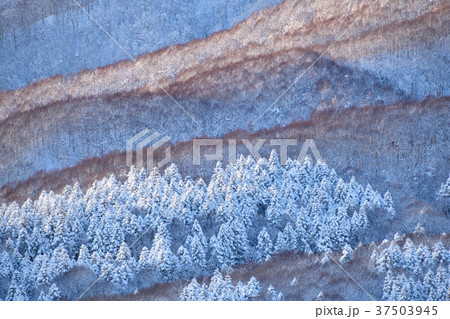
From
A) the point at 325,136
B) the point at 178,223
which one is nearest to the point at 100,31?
the point at 325,136

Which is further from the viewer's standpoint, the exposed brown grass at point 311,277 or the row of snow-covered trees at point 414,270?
the exposed brown grass at point 311,277

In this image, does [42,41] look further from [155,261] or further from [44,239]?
[155,261]

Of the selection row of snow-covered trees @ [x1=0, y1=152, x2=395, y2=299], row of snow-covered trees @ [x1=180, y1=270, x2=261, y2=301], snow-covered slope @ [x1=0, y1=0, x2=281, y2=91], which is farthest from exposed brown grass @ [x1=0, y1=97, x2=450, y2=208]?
snow-covered slope @ [x1=0, y1=0, x2=281, y2=91]

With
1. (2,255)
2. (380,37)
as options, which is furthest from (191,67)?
(2,255)

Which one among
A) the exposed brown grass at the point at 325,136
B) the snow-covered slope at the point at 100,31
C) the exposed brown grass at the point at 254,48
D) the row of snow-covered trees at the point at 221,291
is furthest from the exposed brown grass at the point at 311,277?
the snow-covered slope at the point at 100,31

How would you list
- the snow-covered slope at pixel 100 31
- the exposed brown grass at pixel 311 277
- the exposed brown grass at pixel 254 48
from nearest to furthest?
the exposed brown grass at pixel 311 277, the exposed brown grass at pixel 254 48, the snow-covered slope at pixel 100 31

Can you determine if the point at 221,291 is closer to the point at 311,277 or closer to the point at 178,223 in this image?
the point at 311,277

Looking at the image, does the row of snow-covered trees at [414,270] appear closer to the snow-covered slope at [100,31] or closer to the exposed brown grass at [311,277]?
the exposed brown grass at [311,277]
